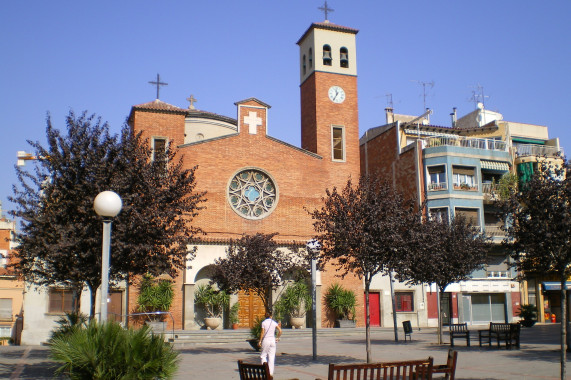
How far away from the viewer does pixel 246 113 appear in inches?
1324

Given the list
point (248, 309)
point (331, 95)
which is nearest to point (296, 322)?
point (248, 309)

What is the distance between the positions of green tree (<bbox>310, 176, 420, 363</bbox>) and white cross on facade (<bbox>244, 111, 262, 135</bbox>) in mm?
18478

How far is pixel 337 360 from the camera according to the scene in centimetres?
1653

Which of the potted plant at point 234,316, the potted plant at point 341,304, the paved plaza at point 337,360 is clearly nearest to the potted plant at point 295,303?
the potted plant at point 341,304

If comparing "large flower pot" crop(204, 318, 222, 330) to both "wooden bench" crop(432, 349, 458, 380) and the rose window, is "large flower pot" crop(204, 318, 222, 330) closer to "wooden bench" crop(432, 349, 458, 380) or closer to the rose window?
the rose window

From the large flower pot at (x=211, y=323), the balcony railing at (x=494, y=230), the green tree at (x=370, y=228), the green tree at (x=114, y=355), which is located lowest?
the large flower pot at (x=211, y=323)

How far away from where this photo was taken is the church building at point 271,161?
31.2 metres

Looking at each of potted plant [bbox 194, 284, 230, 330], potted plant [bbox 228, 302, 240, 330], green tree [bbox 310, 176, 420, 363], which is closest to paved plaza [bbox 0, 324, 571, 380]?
green tree [bbox 310, 176, 420, 363]

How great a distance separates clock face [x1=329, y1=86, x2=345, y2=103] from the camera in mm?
35125

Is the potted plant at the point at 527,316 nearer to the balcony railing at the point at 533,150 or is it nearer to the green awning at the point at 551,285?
the green awning at the point at 551,285

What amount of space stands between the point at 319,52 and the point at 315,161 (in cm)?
679

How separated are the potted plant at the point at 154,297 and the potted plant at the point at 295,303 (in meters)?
5.69

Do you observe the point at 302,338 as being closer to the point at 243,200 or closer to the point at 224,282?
the point at 224,282

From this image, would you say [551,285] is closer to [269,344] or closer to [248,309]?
[248,309]
